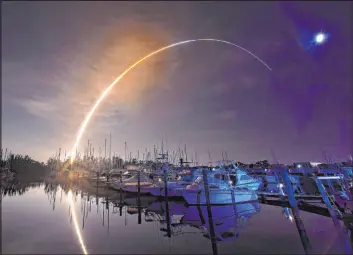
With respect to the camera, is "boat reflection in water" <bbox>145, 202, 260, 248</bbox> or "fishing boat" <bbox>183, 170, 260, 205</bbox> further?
"fishing boat" <bbox>183, 170, 260, 205</bbox>

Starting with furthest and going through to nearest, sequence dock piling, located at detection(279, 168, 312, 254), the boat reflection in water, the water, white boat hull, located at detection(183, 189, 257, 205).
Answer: white boat hull, located at detection(183, 189, 257, 205)
the boat reflection in water
the water
dock piling, located at detection(279, 168, 312, 254)

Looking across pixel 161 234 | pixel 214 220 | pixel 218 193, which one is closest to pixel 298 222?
pixel 214 220

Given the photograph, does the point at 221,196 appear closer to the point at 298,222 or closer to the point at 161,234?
the point at 161,234

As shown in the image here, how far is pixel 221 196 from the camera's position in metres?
24.5

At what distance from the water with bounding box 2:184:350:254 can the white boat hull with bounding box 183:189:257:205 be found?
98 centimetres

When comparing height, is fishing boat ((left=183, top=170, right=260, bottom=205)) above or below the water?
above

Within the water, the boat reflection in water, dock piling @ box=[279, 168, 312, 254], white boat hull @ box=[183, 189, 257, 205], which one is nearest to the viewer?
dock piling @ box=[279, 168, 312, 254]

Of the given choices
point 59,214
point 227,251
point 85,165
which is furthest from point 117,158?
point 227,251

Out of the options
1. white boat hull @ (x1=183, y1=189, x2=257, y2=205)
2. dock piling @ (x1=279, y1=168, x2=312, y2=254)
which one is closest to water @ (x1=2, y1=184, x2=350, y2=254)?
dock piling @ (x1=279, y1=168, x2=312, y2=254)

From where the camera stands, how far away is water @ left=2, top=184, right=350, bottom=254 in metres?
13.2

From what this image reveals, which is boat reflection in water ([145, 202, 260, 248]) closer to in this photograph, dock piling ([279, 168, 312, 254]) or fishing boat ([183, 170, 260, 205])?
fishing boat ([183, 170, 260, 205])

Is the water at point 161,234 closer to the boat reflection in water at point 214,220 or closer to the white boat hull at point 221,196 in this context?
the boat reflection in water at point 214,220

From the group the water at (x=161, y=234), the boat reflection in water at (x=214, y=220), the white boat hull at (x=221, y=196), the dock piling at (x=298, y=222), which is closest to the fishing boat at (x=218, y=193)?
the white boat hull at (x=221, y=196)

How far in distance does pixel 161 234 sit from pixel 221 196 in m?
10.0
